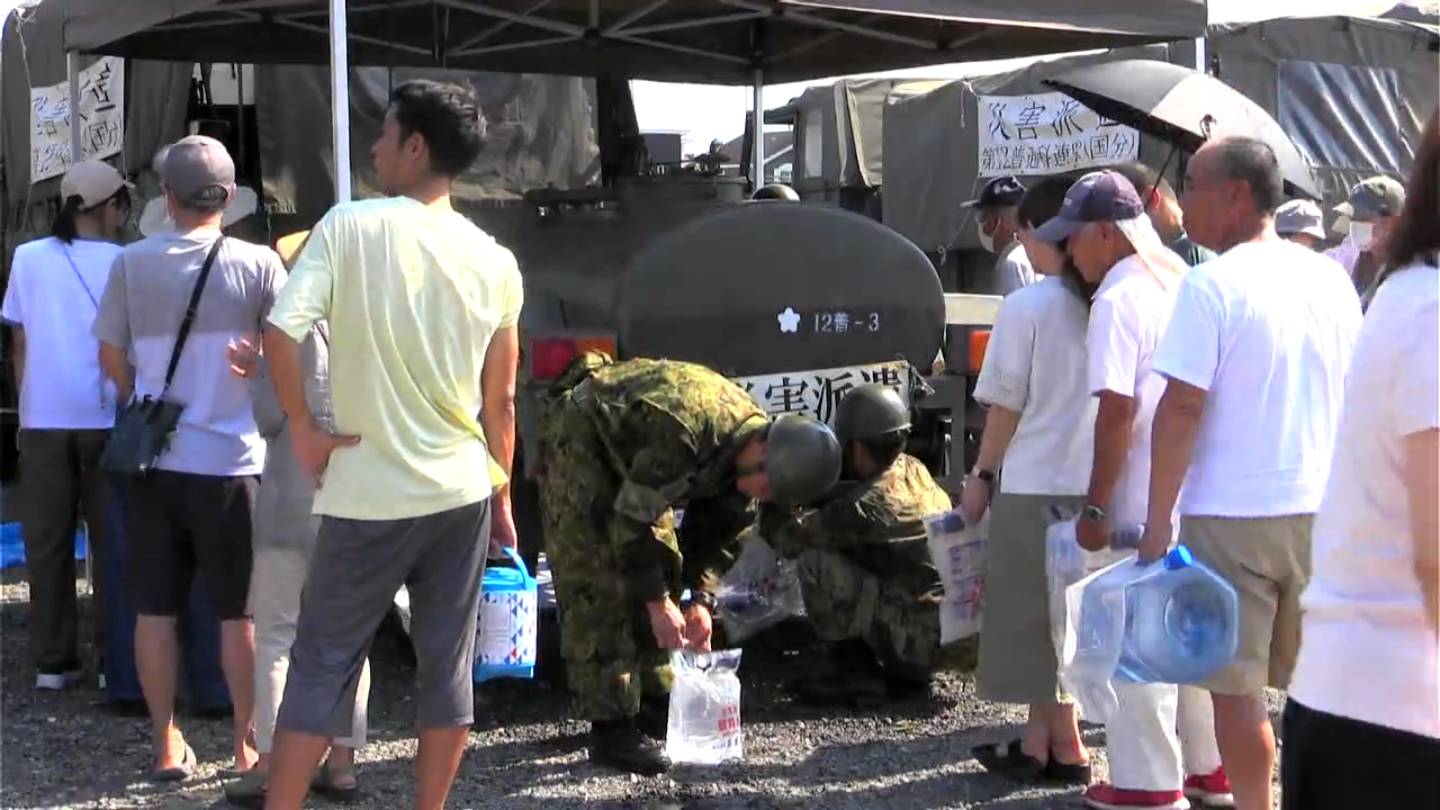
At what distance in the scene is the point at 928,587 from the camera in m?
5.20

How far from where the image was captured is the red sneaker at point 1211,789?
4434 mm

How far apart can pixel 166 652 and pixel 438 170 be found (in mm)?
1676

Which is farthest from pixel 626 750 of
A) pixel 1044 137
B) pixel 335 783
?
pixel 1044 137

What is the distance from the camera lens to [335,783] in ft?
14.4

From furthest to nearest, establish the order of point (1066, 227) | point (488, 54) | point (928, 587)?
point (488, 54), point (928, 587), point (1066, 227)

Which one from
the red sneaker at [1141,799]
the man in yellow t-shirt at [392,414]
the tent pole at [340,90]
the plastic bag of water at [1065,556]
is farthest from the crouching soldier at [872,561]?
the tent pole at [340,90]

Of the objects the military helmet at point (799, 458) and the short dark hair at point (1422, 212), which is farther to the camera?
the military helmet at point (799, 458)

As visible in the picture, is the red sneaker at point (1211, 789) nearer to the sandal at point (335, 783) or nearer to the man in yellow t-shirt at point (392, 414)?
the man in yellow t-shirt at point (392, 414)

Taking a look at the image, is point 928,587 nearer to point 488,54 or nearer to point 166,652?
point 166,652

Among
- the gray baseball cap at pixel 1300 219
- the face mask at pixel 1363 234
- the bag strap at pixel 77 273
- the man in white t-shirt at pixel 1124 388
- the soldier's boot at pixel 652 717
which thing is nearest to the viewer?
the man in white t-shirt at pixel 1124 388

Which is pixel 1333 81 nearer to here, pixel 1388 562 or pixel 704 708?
pixel 704 708

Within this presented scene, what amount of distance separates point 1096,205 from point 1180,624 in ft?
3.84

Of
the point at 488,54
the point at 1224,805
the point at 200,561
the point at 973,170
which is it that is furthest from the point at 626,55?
the point at 973,170

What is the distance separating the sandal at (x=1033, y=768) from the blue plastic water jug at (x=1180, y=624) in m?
1.13
